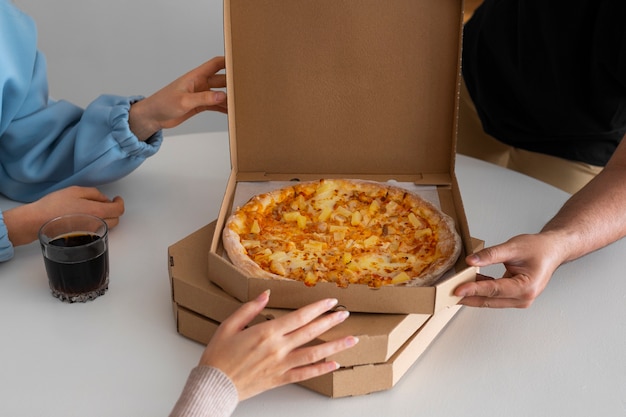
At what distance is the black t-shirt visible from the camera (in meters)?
1.83

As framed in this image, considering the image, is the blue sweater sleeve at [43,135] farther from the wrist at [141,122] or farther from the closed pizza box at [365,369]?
the closed pizza box at [365,369]

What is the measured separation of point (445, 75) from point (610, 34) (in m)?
0.54

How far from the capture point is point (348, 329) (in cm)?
109

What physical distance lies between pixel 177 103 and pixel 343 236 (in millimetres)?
480

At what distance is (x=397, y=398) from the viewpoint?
43.8 inches

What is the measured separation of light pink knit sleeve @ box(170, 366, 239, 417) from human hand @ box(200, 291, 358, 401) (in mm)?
11

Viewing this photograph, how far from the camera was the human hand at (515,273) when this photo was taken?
46.3 inches

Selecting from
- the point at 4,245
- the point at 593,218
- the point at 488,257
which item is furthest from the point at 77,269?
the point at 593,218

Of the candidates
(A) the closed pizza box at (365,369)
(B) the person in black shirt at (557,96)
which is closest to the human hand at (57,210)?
(A) the closed pizza box at (365,369)

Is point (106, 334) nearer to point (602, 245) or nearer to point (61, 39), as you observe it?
point (602, 245)

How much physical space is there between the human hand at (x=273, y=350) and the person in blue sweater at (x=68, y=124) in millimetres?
594

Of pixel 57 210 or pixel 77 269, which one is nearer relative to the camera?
pixel 77 269

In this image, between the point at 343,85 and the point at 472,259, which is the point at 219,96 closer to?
the point at 343,85

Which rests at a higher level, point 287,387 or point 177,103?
point 177,103
